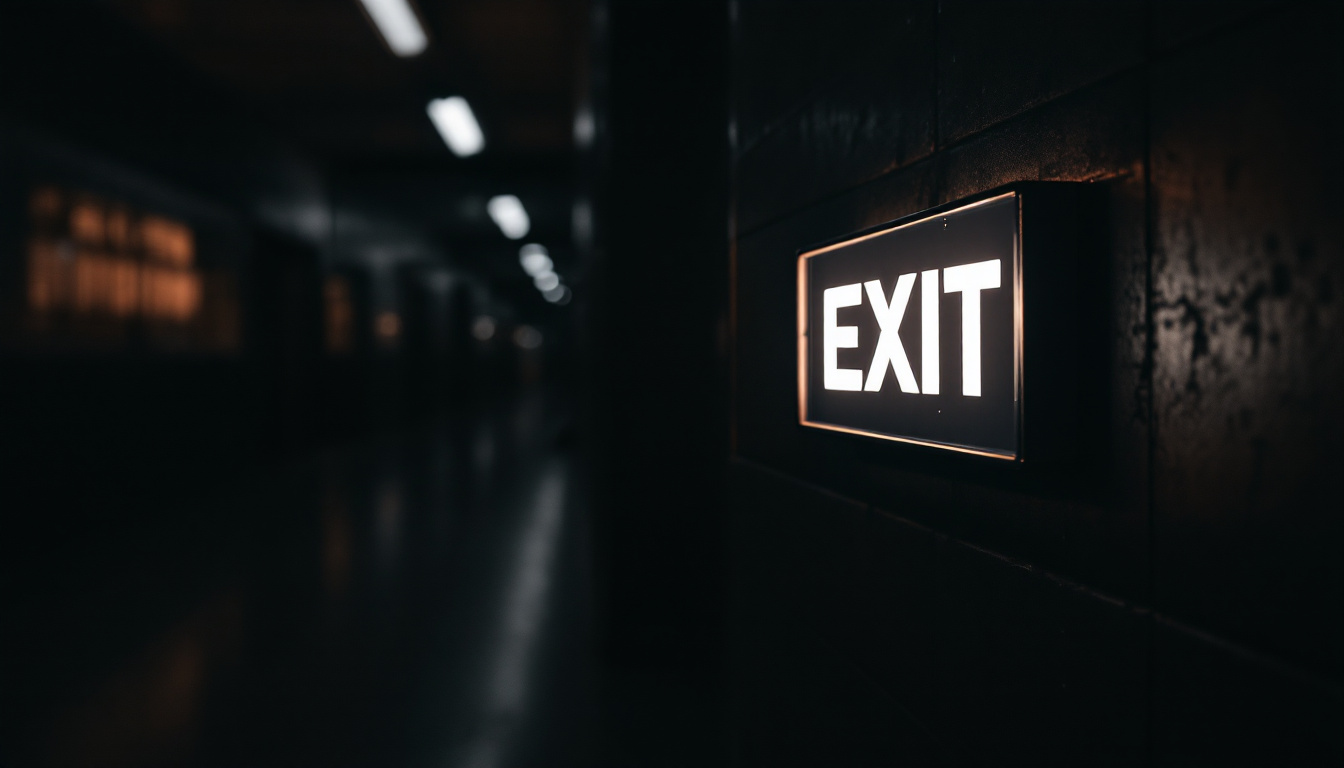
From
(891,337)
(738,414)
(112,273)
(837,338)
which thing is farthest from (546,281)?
(891,337)

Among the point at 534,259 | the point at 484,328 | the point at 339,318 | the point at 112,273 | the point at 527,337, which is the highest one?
the point at 534,259

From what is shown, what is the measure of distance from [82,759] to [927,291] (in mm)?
3270

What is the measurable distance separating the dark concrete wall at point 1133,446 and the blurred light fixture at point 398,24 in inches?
181

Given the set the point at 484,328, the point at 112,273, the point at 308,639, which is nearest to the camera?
the point at 308,639

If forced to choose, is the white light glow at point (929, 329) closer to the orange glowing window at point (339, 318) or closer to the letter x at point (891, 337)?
the letter x at point (891, 337)

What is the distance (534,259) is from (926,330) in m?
16.3

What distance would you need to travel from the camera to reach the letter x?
3.91ft

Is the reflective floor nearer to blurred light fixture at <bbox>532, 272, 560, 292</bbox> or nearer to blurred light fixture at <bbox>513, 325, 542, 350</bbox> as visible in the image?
blurred light fixture at <bbox>532, 272, 560, 292</bbox>

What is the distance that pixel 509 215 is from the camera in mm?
11852

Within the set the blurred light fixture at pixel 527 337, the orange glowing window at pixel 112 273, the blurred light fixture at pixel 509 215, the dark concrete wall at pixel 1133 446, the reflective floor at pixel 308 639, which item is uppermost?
the blurred light fixture at pixel 509 215

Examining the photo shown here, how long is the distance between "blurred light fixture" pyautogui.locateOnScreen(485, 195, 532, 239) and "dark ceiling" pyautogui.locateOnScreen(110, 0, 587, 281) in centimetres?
20

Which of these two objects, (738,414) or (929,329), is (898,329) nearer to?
(929,329)

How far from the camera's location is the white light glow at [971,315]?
102 centimetres

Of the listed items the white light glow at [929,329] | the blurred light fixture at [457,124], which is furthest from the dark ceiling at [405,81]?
the white light glow at [929,329]
